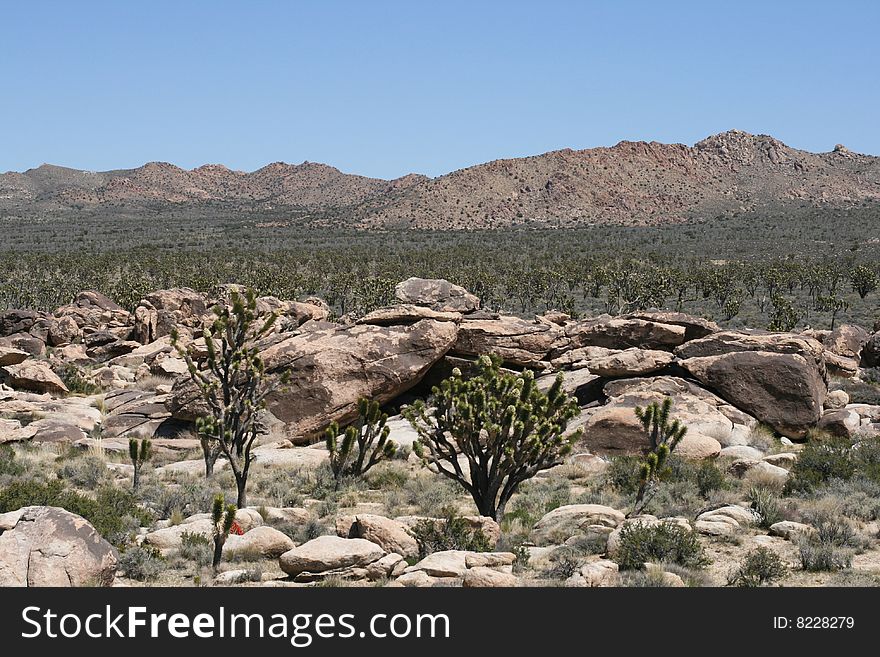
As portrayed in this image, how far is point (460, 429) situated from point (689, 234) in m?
94.1

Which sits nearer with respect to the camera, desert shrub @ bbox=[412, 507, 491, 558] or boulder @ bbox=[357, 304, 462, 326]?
desert shrub @ bbox=[412, 507, 491, 558]

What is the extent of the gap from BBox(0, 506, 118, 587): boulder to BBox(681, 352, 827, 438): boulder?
47.0 feet

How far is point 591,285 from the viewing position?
59531mm

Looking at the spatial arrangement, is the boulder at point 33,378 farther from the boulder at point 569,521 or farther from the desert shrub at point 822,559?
the desert shrub at point 822,559

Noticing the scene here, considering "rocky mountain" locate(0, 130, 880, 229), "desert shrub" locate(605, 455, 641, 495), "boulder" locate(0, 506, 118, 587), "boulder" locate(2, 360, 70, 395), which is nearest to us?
"boulder" locate(0, 506, 118, 587)

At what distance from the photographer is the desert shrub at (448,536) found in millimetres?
10164

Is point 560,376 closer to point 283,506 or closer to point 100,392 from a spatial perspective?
point 283,506

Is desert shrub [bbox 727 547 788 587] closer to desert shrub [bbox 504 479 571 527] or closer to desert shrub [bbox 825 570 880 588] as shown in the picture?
desert shrub [bbox 825 570 880 588]

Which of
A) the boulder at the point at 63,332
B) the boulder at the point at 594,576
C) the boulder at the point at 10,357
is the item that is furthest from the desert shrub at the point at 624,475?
the boulder at the point at 63,332

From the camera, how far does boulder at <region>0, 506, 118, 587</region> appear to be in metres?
7.87

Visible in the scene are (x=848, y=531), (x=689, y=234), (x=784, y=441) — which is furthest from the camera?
(x=689, y=234)

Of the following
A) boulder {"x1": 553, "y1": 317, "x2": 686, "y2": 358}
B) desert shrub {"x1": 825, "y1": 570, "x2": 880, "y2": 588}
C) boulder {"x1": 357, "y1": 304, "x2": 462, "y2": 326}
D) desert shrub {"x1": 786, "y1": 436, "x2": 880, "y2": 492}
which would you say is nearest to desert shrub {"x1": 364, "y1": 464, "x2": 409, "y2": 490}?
boulder {"x1": 357, "y1": 304, "x2": 462, "y2": 326}

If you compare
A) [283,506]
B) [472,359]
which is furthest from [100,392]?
[283,506]

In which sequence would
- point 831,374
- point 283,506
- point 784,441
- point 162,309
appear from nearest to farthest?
point 283,506 < point 784,441 < point 831,374 < point 162,309
